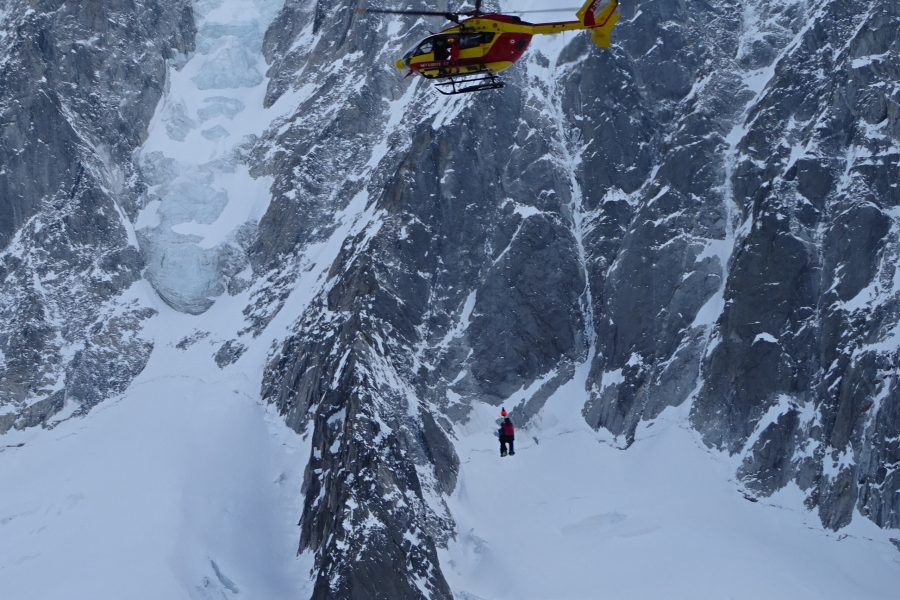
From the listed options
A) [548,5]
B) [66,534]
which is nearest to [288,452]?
[66,534]

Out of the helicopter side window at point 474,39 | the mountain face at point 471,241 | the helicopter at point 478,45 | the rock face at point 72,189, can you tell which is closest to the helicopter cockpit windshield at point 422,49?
the helicopter at point 478,45

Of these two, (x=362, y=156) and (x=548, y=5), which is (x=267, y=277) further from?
(x=548, y=5)

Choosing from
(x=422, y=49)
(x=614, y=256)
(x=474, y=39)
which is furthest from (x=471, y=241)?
(x=474, y=39)

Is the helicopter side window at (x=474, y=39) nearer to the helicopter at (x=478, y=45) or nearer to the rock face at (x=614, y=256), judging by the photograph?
the helicopter at (x=478, y=45)

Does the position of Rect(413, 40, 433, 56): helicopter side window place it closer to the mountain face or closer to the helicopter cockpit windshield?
the helicopter cockpit windshield

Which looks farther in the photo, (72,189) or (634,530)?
(72,189)

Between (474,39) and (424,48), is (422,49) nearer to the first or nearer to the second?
(424,48)
